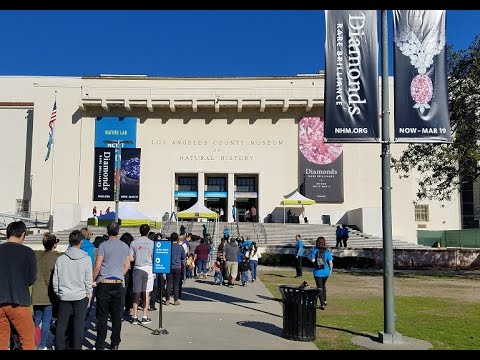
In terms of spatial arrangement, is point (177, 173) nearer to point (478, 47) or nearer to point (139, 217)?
point (139, 217)

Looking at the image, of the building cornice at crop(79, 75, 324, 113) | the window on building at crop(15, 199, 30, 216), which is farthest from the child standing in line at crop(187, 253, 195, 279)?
the window on building at crop(15, 199, 30, 216)

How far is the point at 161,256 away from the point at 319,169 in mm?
40365

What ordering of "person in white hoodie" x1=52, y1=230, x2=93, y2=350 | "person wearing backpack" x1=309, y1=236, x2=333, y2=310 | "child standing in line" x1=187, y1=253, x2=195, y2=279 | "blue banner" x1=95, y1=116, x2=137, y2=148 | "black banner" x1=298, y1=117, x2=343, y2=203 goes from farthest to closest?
"blue banner" x1=95, y1=116, x2=137, y2=148, "black banner" x1=298, y1=117, x2=343, y2=203, "child standing in line" x1=187, y1=253, x2=195, y2=279, "person wearing backpack" x1=309, y1=236, x2=333, y2=310, "person in white hoodie" x1=52, y1=230, x2=93, y2=350

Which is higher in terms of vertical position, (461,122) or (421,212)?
(461,122)

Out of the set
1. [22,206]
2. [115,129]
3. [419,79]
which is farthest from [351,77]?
[22,206]

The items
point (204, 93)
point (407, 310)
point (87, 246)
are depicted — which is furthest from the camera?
point (204, 93)

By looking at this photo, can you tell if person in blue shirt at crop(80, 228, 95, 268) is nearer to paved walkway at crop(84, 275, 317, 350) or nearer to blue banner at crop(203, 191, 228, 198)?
paved walkway at crop(84, 275, 317, 350)

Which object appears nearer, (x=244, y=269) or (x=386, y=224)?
(x=386, y=224)

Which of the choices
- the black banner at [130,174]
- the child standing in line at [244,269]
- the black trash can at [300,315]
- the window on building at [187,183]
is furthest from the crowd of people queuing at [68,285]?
the window on building at [187,183]

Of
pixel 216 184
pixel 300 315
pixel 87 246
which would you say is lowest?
pixel 300 315

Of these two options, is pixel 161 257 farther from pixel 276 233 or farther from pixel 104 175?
pixel 104 175

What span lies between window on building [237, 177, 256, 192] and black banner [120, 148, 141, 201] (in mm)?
9836

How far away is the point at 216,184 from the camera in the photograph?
50594mm

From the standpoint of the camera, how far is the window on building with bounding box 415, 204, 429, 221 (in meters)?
49.8
